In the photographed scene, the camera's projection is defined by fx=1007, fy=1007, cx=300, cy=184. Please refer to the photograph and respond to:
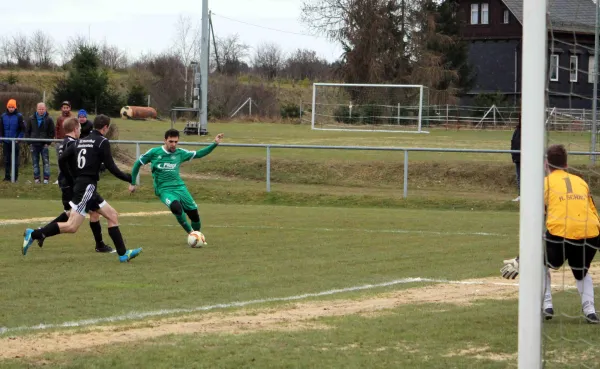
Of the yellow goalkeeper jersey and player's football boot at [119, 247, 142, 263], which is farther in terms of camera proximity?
player's football boot at [119, 247, 142, 263]

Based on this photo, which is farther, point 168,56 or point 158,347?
point 168,56

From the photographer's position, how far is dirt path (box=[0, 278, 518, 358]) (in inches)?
294

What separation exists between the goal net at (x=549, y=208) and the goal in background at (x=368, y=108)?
131ft

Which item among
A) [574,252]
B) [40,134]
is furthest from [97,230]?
[40,134]

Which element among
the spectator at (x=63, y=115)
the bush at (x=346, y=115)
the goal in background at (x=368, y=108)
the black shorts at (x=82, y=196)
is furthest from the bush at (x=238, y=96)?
the black shorts at (x=82, y=196)

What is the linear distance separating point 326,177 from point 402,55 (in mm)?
39292

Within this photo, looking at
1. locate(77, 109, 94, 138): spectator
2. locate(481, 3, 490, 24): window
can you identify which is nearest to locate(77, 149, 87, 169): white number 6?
locate(77, 109, 94, 138): spectator

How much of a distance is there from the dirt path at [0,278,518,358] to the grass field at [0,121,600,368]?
0.02 metres

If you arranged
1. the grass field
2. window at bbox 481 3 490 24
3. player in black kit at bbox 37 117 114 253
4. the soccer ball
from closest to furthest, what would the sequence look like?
the grass field
player in black kit at bbox 37 117 114 253
the soccer ball
window at bbox 481 3 490 24

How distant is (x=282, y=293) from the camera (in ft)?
33.8

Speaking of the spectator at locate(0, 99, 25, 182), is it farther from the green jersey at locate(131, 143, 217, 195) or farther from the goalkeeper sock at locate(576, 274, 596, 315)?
the goalkeeper sock at locate(576, 274, 596, 315)

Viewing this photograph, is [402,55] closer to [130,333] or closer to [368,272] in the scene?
[368,272]

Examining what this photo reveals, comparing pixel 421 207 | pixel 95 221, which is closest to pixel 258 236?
pixel 95 221

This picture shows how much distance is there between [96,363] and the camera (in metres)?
6.77
